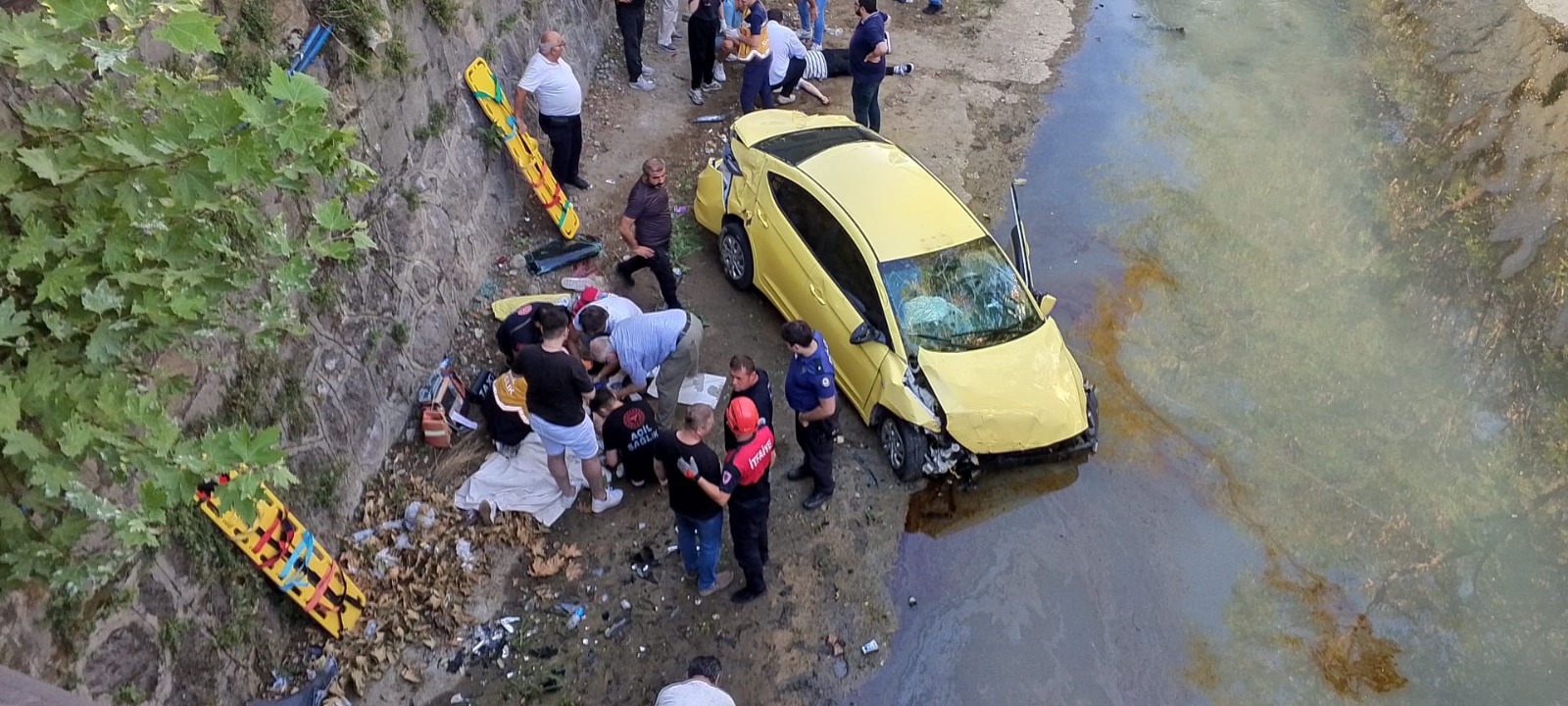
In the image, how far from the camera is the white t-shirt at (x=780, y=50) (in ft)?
36.4

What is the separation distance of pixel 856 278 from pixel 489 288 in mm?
3387

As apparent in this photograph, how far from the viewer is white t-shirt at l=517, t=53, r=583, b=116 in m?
8.42

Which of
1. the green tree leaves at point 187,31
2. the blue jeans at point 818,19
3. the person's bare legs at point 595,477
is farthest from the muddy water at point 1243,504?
the green tree leaves at point 187,31

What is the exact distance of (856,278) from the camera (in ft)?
23.9

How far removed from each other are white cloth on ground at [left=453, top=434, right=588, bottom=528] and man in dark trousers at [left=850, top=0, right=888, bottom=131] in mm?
6083

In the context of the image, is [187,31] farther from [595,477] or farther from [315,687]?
[595,477]

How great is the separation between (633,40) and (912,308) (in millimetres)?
6438

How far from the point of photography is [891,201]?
759 cm

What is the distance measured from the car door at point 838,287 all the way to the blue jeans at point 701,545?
1.94 meters

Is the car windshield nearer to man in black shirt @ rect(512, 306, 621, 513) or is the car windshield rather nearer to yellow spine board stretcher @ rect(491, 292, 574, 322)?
man in black shirt @ rect(512, 306, 621, 513)

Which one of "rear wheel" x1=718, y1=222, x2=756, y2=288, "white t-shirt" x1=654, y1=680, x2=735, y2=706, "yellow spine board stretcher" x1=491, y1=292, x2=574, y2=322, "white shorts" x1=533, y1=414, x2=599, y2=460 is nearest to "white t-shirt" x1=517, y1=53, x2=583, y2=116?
"rear wheel" x1=718, y1=222, x2=756, y2=288

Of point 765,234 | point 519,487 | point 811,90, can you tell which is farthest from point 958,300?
point 811,90

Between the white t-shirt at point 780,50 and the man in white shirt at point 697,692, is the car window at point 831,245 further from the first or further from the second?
the white t-shirt at point 780,50

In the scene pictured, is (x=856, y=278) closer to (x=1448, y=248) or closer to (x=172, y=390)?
(x=172, y=390)
